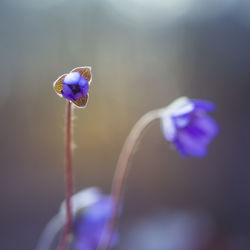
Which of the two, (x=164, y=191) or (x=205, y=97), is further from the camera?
(x=205, y=97)

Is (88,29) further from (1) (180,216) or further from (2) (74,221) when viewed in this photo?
(2) (74,221)

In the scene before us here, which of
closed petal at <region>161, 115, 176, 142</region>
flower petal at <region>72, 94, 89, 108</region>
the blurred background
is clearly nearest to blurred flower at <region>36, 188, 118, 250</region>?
closed petal at <region>161, 115, 176, 142</region>

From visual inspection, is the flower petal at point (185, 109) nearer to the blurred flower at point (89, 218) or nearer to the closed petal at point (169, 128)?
the closed petal at point (169, 128)

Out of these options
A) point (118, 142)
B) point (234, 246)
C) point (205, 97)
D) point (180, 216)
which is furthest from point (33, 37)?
point (234, 246)

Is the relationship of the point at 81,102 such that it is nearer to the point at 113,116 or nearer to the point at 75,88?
the point at 75,88

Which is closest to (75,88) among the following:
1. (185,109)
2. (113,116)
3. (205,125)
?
(185,109)

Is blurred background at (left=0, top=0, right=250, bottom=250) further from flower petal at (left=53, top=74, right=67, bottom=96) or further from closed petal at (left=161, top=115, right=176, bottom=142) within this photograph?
flower petal at (left=53, top=74, right=67, bottom=96)
